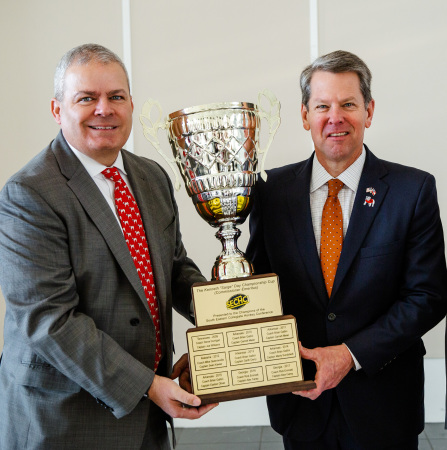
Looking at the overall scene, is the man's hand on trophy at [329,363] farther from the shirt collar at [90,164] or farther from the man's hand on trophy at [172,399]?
the shirt collar at [90,164]

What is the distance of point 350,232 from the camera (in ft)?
6.12

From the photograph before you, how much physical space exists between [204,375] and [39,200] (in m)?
0.63

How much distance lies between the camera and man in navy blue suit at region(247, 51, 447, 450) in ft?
6.07

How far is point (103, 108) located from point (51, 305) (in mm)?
550

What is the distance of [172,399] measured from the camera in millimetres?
1619

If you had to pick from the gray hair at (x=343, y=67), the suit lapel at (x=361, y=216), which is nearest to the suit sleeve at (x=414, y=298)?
the suit lapel at (x=361, y=216)

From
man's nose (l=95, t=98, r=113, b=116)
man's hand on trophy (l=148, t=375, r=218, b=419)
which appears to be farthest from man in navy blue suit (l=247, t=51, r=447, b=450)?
man's nose (l=95, t=98, r=113, b=116)

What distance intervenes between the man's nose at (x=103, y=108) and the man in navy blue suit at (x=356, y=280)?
25.3 inches

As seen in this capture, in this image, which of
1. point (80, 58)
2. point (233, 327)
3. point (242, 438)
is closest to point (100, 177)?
point (80, 58)

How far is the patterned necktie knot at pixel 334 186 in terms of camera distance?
1.95 meters

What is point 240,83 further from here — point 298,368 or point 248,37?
point 298,368

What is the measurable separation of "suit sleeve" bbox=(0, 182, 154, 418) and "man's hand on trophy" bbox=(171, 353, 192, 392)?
0.44 feet

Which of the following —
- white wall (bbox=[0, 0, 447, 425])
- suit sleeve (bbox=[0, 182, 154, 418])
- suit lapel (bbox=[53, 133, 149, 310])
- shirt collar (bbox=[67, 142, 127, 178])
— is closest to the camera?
suit sleeve (bbox=[0, 182, 154, 418])

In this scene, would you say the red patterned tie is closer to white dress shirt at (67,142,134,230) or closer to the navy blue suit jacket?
white dress shirt at (67,142,134,230)
